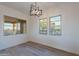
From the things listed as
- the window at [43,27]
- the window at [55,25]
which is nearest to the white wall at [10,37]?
the window at [43,27]

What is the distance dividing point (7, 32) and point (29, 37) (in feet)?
3.15

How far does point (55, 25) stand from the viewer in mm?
4000

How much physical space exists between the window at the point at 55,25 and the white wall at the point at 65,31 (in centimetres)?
16

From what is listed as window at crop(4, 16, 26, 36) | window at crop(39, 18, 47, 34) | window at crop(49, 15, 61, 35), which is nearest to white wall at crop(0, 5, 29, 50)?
window at crop(4, 16, 26, 36)

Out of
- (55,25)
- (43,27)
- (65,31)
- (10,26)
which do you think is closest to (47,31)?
(43,27)

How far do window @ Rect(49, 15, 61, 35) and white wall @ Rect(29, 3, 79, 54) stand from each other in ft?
0.52

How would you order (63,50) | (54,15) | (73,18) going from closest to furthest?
(73,18) → (63,50) → (54,15)

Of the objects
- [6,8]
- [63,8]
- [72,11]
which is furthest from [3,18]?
[72,11]

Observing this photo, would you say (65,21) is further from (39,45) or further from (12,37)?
(12,37)

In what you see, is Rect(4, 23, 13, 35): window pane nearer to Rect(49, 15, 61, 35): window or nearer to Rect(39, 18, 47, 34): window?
Rect(39, 18, 47, 34): window

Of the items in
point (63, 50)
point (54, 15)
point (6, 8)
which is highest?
point (6, 8)

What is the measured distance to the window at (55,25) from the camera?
3969 mm

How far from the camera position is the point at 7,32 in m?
4.20

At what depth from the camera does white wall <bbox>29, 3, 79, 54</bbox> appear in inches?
140
